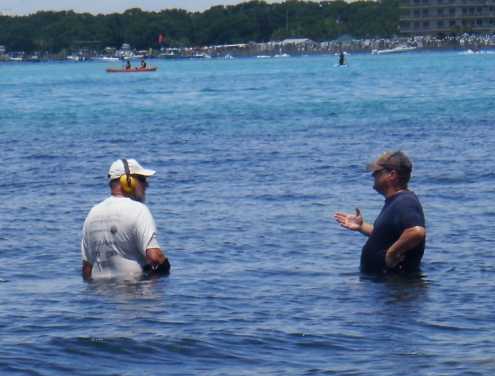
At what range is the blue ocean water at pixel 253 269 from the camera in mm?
10320

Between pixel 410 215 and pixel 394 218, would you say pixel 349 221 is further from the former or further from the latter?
pixel 410 215

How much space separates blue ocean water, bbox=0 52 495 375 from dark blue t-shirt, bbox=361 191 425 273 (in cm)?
21

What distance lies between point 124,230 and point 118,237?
0.39 feet

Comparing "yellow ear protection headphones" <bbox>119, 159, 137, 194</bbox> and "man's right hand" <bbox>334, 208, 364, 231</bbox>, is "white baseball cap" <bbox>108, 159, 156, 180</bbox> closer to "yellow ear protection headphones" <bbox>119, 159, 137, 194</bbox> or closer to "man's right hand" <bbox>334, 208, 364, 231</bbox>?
"yellow ear protection headphones" <bbox>119, 159, 137, 194</bbox>

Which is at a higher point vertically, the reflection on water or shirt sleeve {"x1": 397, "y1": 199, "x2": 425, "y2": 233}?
shirt sleeve {"x1": 397, "y1": 199, "x2": 425, "y2": 233}

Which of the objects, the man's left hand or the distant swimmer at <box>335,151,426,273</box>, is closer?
the distant swimmer at <box>335,151,426,273</box>

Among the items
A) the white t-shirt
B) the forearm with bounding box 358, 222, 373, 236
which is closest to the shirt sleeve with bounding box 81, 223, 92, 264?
the white t-shirt

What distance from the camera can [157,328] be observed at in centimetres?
1108

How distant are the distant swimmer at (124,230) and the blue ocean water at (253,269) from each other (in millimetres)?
357

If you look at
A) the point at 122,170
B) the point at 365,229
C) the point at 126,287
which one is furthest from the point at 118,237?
the point at 365,229

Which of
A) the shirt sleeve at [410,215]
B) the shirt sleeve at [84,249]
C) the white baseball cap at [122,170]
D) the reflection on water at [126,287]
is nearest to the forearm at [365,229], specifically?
the shirt sleeve at [410,215]

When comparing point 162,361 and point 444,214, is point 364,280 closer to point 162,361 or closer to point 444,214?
point 162,361

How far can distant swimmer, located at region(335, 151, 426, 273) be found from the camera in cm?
1171

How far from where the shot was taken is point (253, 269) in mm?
14539
